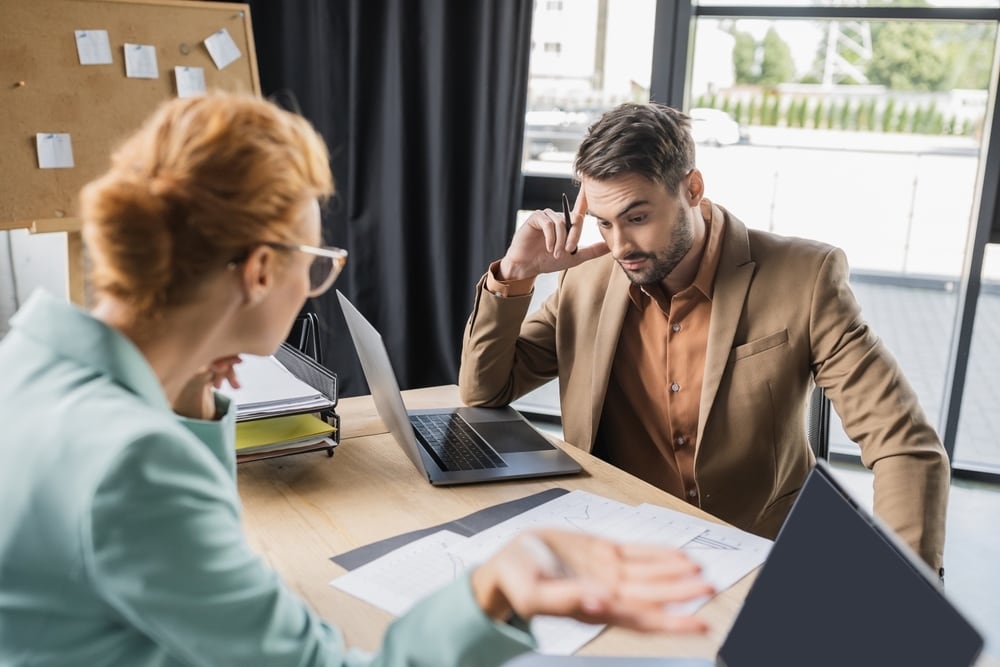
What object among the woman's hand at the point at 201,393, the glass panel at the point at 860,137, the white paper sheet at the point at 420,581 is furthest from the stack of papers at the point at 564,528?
the glass panel at the point at 860,137

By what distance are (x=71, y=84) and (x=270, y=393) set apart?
1.54 m

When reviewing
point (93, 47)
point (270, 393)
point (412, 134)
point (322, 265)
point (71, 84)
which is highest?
point (93, 47)

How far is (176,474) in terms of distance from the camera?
68cm

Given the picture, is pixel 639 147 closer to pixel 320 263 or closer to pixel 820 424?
pixel 820 424

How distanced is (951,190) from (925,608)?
276cm

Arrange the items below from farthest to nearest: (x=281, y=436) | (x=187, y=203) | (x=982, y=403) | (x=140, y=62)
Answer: (x=982, y=403), (x=140, y=62), (x=281, y=436), (x=187, y=203)

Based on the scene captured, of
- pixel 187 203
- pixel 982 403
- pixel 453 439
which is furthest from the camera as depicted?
pixel 982 403

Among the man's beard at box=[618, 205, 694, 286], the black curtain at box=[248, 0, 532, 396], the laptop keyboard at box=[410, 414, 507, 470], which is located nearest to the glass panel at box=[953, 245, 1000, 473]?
the black curtain at box=[248, 0, 532, 396]

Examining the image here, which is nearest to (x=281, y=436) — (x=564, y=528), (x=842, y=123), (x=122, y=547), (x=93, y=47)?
(x=564, y=528)

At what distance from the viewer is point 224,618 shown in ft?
2.24

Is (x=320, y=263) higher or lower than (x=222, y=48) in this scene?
lower

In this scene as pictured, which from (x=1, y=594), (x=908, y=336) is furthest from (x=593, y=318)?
(x=908, y=336)

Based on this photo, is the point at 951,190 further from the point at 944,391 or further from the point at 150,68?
the point at 150,68

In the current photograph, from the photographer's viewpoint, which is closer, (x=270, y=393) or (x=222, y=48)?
(x=270, y=393)
